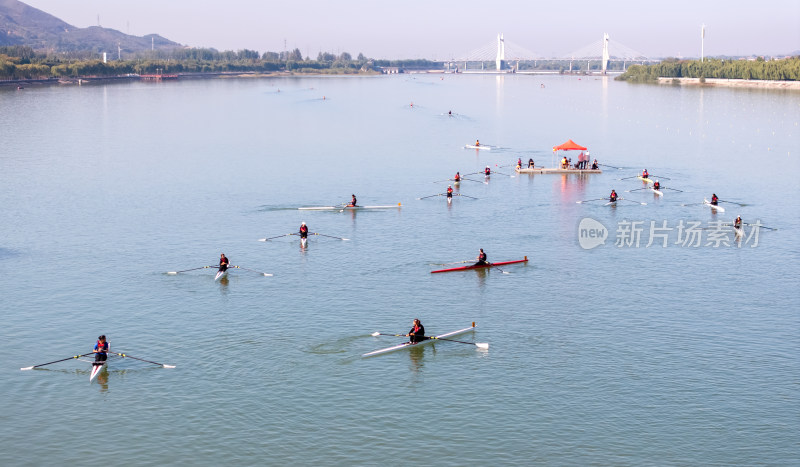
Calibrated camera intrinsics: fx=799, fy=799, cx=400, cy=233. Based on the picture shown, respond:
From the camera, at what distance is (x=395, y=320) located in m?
41.4

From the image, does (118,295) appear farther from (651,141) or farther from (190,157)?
(651,141)

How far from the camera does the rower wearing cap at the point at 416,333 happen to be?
1476 inches

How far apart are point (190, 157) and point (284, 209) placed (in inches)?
1537

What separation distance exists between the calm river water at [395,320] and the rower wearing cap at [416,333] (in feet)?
1.88

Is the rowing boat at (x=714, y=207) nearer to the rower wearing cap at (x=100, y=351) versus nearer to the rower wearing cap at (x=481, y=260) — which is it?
the rower wearing cap at (x=481, y=260)

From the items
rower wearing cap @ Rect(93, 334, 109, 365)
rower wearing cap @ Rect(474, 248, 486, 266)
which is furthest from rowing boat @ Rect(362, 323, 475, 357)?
rower wearing cap @ Rect(93, 334, 109, 365)

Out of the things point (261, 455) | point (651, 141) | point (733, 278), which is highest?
point (651, 141)

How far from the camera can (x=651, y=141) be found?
121312 mm

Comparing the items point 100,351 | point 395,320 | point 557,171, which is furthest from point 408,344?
point 557,171

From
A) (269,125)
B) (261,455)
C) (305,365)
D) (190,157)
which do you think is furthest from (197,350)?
(269,125)

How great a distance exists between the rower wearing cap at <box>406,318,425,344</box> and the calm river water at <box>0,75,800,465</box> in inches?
22.6

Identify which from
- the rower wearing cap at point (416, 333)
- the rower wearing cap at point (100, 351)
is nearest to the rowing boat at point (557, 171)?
the rower wearing cap at point (416, 333)
